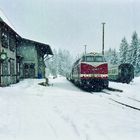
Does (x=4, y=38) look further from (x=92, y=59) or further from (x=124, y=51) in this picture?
(x=124, y=51)

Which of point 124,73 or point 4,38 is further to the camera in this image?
point 124,73

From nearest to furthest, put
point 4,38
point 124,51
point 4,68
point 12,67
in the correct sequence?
point 4,38, point 4,68, point 12,67, point 124,51

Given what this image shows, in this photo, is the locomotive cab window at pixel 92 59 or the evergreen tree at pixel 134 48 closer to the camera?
the locomotive cab window at pixel 92 59

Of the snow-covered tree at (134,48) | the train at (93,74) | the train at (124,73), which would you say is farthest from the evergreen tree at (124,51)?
the train at (93,74)

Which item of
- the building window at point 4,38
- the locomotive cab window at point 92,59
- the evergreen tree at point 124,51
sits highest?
the evergreen tree at point 124,51

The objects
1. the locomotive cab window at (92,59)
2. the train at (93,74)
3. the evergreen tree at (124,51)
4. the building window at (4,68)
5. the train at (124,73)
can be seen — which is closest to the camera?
the train at (93,74)

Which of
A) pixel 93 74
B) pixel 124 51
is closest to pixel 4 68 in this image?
pixel 93 74

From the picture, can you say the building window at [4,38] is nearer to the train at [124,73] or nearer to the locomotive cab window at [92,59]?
the locomotive cab window at [92,59]

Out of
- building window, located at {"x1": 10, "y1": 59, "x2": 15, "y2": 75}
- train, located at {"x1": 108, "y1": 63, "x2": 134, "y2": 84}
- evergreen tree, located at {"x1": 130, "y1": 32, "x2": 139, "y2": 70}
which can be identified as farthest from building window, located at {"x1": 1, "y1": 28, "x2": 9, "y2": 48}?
evergreen tree, located at {"x1": 130, "y1": 32, "x2": 139, "y2": 70}

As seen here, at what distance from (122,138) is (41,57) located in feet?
141

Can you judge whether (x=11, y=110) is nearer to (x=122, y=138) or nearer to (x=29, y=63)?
(x=122, y=138)

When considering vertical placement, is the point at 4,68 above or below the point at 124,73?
above

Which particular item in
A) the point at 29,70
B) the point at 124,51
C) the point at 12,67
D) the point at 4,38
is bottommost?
the point at 29,70

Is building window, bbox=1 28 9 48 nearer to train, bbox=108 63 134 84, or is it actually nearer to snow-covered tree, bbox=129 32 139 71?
train, bbox=108 63 134 84
